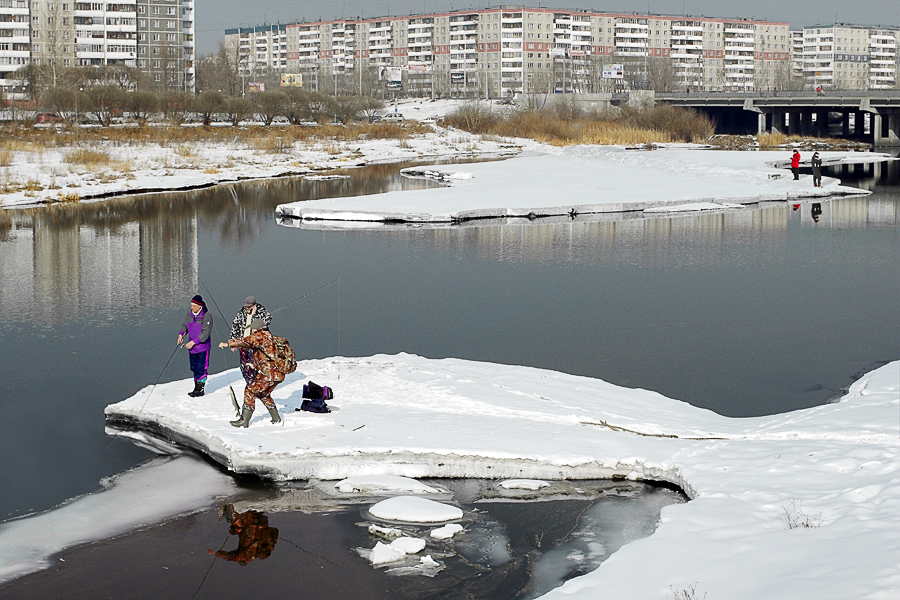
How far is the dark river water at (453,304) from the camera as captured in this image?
12.0 meters

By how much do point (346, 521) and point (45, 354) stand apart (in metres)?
7.06

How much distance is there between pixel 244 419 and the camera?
10008mm

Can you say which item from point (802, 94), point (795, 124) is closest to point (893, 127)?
point (802, 94)

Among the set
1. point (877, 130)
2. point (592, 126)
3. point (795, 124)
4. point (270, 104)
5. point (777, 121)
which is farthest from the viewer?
point (795, 124)

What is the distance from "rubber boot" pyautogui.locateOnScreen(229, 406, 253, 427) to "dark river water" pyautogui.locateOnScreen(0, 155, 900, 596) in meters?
0.94

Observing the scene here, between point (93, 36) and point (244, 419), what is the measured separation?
12192 cm

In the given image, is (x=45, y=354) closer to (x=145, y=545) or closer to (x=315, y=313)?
(x=315, y=313)

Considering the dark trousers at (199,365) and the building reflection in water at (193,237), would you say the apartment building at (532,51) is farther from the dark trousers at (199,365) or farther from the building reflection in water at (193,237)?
the dark trousers at (199,365)

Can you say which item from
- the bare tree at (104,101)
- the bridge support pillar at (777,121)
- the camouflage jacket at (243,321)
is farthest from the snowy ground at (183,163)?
the bridge support pillar at (777,121)

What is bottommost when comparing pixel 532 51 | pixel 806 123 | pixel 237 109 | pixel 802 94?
pixel 237 109

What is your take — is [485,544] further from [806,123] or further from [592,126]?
[806,123]

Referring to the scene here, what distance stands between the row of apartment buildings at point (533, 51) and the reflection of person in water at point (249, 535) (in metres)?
135

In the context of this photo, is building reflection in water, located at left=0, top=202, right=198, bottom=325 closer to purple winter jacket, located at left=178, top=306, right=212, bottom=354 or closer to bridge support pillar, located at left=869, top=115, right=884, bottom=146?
purple winter jacket, located at left=178, top=306, right=212, bottom=354

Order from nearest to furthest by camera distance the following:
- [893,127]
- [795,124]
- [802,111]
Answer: [893,127] → [802,111] → [795,124]
